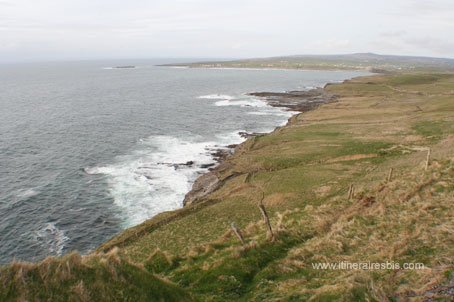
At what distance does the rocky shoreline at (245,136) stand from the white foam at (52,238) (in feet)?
47.7

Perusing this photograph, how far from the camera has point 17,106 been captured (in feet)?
417

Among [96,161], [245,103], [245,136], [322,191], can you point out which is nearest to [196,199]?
[322,191]

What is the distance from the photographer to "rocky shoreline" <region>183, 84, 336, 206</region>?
158 ft

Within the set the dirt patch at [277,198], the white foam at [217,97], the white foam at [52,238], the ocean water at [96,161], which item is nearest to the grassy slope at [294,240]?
the dirt patch at [277,198]

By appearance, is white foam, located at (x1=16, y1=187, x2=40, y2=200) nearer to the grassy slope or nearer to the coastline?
the coastline

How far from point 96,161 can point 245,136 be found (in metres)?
31.8

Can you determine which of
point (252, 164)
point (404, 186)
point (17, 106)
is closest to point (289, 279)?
point (404, 186)

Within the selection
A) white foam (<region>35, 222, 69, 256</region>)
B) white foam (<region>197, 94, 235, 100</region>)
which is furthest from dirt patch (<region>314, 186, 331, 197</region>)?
white foam (<region>197, 94, 235, 100</region>)

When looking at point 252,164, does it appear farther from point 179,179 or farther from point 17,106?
point 17,106

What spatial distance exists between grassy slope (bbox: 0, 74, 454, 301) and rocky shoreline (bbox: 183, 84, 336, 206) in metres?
2.45

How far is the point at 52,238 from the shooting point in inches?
1543

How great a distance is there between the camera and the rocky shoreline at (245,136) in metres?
48.1

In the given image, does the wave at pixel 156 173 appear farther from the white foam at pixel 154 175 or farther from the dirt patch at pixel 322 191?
the dirt patch at pixel 322 191

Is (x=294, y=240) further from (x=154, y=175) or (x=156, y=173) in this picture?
(x=156, y=173)
